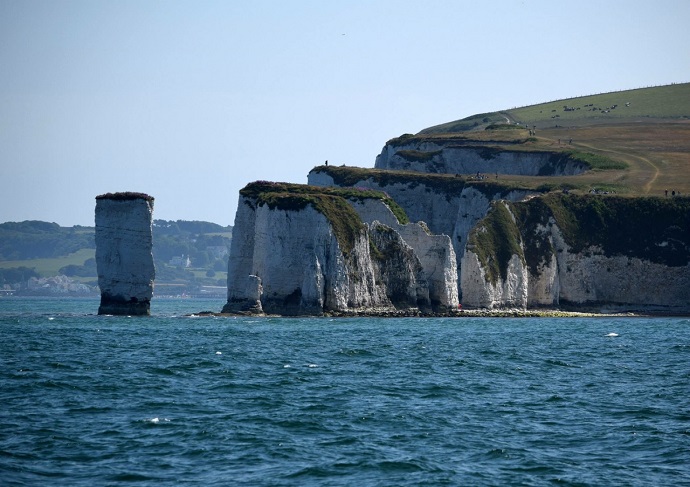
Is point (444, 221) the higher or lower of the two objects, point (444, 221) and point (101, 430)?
the higher

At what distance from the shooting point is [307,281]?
98.7m

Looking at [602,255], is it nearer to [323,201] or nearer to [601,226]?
[601,226]

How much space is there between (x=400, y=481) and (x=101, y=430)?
1078cm

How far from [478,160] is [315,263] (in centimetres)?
6306

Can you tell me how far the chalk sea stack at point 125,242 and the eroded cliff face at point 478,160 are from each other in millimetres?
67183

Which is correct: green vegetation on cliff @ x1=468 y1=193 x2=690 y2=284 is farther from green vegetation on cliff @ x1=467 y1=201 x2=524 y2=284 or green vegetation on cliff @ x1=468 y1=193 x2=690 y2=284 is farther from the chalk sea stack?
the chalk sea stack

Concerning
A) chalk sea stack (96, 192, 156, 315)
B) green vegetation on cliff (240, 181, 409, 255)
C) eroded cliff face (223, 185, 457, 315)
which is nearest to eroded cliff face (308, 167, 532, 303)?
green vegetation on cliff (240, 181, 409, 255)

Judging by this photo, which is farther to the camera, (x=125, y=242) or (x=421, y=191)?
(x=421, y=191)

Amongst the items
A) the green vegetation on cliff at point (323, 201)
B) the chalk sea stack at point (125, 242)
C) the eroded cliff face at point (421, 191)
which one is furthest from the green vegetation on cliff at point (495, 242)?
the chalk sea stack at point (125, 242)

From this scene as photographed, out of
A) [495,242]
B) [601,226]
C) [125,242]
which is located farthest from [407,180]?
[125,242]

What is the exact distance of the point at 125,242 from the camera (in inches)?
3802

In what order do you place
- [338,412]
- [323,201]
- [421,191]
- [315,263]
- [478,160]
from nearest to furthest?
[338,412]
[315,263]
[323,201]
[421,191]
[478,160]

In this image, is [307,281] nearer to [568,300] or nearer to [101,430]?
[568,300]

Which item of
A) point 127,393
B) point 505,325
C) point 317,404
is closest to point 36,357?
point 127,393
